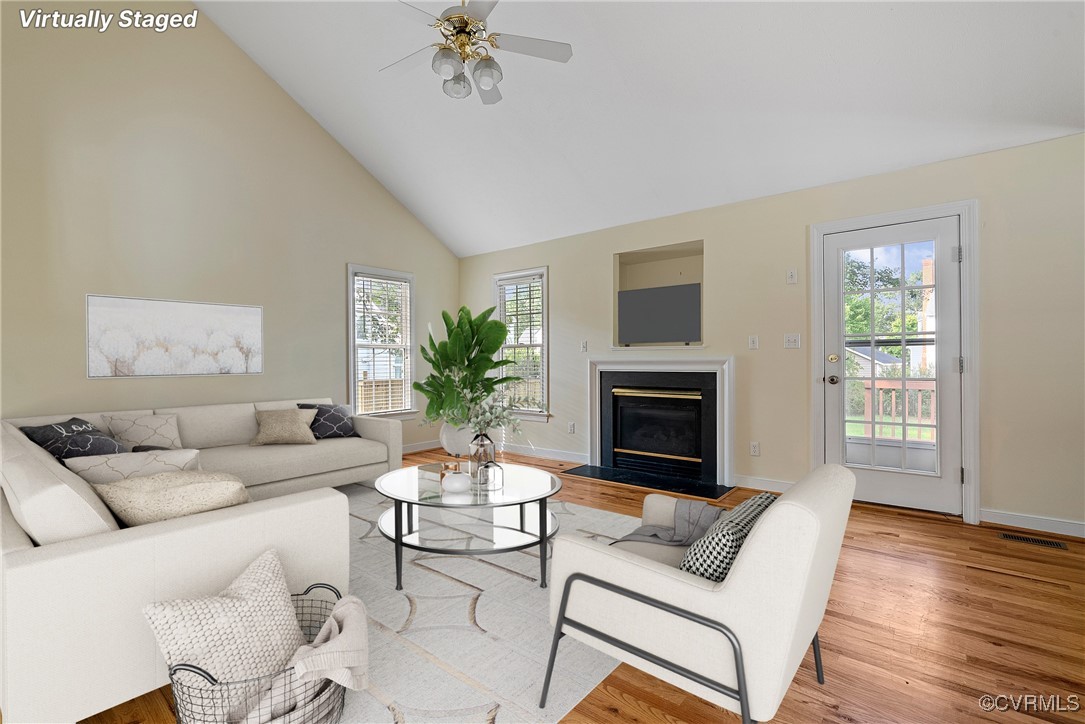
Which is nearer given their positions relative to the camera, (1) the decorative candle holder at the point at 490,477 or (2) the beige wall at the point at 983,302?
(1) the decorative candle holder at the point at 490,477

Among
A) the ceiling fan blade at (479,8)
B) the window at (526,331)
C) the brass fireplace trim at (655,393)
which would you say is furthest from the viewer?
the window at (526,331)

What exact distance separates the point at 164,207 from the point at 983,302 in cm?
612

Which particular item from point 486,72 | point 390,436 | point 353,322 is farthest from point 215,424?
point 486,72

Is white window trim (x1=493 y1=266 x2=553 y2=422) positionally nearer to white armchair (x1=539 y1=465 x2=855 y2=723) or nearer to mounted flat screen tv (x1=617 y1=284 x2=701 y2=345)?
mounted flat screen tv (x1=617 y1=284 x2=701 y2=345)

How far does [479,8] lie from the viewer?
7.11 ft

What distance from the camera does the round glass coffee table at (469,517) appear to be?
244 centimetres

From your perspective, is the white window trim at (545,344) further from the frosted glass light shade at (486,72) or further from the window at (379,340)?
the frosted glass light shade at (486,72)

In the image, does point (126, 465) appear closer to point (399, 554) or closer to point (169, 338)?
point (399, 554)

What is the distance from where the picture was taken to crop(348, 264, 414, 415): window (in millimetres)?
5410

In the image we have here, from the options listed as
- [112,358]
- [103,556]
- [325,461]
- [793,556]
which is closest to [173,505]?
[103,556]

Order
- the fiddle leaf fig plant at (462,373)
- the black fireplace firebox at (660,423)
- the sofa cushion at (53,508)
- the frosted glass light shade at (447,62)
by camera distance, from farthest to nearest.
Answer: the black fireplace firebox at (660,423) < the fiddle leaf fig plant at (462,373) < the frosted glass light shade at (447,62) < the sofa cushion at (53,508)

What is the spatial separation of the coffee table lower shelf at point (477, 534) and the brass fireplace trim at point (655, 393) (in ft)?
6.90

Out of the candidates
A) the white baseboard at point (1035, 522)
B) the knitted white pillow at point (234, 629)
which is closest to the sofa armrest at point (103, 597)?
the knitted white pillow at point (234, 629)

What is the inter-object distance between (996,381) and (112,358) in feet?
20.7
